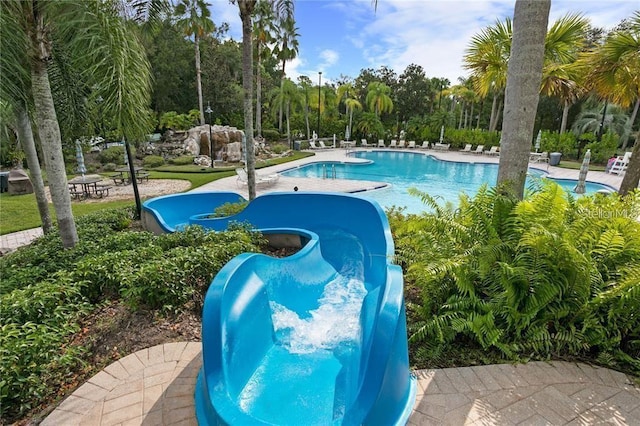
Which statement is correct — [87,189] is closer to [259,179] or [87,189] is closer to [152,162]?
[259,179]

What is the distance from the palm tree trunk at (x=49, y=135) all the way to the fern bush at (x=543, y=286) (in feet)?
18.3

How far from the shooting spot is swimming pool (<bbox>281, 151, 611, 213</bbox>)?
1442cm

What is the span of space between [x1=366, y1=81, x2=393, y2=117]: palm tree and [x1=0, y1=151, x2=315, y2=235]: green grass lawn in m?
23.2

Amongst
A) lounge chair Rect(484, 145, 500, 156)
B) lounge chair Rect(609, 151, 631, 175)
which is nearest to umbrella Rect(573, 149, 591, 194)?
lounge chair Rect(609, 151, 631, 175)

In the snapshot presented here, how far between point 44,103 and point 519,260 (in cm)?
684

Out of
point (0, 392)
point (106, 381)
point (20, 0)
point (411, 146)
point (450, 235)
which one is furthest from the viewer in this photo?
point (411, 146)

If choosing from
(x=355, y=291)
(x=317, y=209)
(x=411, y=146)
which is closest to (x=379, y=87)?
(x=411, y=146)

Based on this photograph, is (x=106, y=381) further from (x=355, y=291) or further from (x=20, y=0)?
(x=20, y=0)

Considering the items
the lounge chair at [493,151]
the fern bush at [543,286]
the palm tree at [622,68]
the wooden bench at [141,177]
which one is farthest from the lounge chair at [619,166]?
the wooden bench at [141,177]

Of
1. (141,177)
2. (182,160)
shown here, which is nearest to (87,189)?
(141,177)

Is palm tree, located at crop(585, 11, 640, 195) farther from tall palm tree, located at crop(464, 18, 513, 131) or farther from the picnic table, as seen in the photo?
the picnic table

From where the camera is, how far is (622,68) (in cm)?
692

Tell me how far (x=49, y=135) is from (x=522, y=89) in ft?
21.9

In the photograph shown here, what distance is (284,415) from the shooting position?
2.90 m
